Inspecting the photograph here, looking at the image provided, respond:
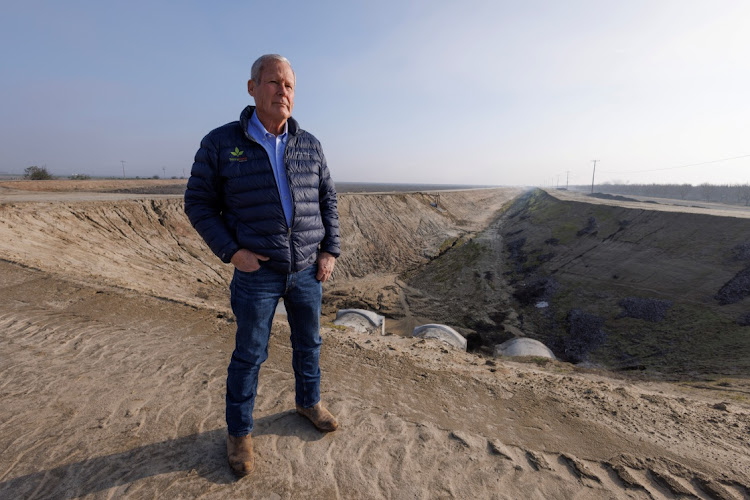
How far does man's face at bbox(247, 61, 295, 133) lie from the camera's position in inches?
102

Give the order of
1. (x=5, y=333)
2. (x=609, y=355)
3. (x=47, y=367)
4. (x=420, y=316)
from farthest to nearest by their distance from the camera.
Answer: (x=420, y=316)
(x=609, y=355)
(x=5, y=333)
(x=47, y=367)

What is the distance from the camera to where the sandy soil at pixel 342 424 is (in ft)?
9.34

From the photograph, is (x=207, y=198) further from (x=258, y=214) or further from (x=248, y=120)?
(x=248, y=120)

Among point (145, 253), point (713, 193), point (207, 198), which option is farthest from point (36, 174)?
point (713, 193)

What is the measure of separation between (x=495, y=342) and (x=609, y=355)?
10.7 feet

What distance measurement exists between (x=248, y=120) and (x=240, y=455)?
2.70 metres

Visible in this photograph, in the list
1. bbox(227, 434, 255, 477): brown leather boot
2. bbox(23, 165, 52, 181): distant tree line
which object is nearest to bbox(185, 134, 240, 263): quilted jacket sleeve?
bbox(227, 434, 255, 477): brown leather boot

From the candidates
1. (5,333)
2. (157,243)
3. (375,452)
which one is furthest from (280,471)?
(157,243)

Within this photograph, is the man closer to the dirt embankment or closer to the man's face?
the man's face

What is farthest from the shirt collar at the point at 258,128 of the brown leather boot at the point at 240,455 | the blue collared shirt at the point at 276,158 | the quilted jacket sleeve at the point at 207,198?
the brown leather boot at the point at 240,455

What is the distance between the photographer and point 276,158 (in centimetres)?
274

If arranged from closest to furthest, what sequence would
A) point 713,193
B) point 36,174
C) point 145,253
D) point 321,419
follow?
1. point 321,419
2. point 145,253
3. point 36,174
4. point 713,193

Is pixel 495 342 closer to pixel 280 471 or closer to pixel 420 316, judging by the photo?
pixel 420 316

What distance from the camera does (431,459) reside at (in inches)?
125
